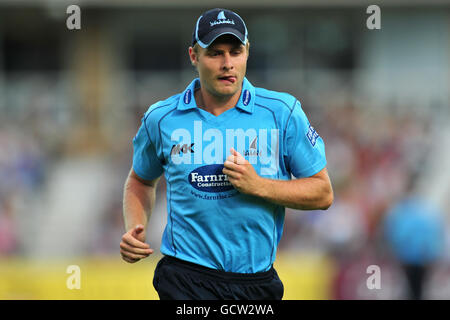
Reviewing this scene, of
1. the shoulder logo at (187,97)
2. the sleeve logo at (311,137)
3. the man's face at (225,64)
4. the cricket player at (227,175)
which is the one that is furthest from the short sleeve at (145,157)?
the sleeve logo at (311,137)

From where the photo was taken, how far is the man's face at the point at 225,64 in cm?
420

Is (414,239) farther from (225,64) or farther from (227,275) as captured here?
(225,64)

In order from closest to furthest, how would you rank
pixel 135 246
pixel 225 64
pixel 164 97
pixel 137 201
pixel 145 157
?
pixel 225 64
pixel 135 246
pixel 145 157
pixel 137 201
pixel 164 97

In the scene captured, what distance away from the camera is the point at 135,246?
430cm

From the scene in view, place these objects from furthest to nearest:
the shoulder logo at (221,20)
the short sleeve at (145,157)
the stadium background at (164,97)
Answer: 1. the stadium background at (164,97)
2. the short sleeve at (145,157)
3. the shoulder logo at (221,20)

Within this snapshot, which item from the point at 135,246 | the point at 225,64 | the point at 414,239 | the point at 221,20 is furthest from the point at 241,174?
the point at 414,239

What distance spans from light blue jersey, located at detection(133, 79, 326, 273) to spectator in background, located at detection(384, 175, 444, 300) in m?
7.04

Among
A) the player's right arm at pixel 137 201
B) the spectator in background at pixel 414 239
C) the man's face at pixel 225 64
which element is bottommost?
the spectator in background at pixel 414 239

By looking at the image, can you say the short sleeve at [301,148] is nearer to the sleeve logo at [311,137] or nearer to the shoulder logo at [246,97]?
the sleeve logo at [311,137]

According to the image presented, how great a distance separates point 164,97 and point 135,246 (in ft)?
46.8

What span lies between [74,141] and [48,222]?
11.5 feet

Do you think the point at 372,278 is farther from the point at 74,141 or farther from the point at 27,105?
the point at 27,105

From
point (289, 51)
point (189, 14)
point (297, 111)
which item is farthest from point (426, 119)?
point (297, 111)

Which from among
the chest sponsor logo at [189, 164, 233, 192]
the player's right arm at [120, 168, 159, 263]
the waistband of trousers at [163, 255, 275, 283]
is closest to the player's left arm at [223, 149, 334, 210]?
the chest sponsor logo at [189, 164, 233, 192]
